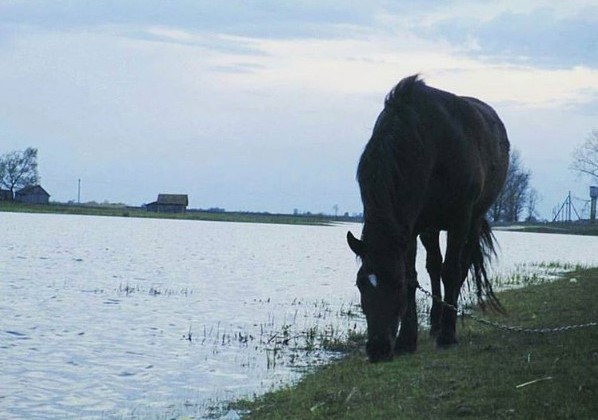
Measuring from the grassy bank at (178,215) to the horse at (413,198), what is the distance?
394 ft

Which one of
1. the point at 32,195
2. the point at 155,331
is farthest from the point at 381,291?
the point at 32,195

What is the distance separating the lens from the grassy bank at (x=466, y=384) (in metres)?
7.23

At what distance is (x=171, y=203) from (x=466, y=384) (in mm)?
144053

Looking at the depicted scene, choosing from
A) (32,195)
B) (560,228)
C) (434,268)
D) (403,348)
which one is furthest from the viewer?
(32,195)

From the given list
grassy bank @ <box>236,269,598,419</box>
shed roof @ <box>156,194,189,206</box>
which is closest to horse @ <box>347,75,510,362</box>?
grassy bank @ <box>236,269,598,419</box>

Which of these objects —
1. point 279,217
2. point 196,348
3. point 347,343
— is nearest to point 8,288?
point 196,348

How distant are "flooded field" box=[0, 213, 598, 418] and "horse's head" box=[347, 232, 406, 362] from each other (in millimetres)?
2534

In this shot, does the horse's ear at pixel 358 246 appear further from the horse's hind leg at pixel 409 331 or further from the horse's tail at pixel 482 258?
the horse's tail at pixel 482 258

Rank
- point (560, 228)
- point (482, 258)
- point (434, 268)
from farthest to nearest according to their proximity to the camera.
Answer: point (560, 228) < point (482, 258) < point (434, 268)

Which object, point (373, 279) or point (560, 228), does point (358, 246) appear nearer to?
point (373, 279)

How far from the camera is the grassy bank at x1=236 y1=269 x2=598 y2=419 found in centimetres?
723

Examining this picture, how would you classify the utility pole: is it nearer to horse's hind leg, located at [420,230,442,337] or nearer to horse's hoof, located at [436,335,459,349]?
horse's hind leg, located at [420,230,442,337]

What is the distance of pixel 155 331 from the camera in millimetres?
17594

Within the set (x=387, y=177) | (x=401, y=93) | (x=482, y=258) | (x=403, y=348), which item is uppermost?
(x=401, y=93)
